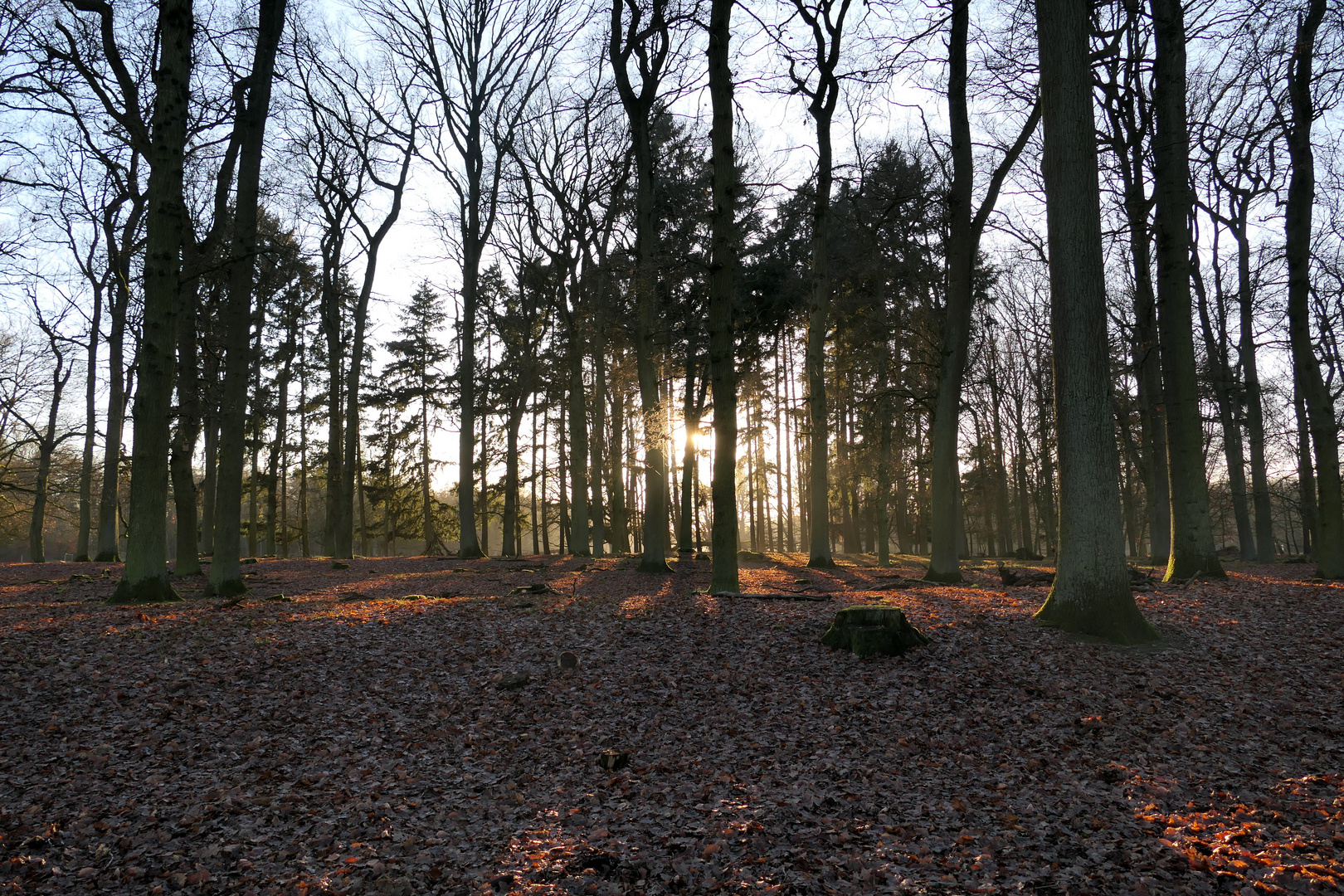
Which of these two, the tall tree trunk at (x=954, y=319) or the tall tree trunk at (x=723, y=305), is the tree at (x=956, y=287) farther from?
the tall tree trunk at (x=723, y=305)

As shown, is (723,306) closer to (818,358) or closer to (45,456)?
(818,358)

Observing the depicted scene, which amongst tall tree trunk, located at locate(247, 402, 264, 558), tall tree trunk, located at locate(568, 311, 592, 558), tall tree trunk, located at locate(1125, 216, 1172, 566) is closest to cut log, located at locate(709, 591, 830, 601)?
tall tree trunk, located at locate(1125, 216, 1172, 566)

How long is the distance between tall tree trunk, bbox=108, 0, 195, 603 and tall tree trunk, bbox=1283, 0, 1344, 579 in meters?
17.0

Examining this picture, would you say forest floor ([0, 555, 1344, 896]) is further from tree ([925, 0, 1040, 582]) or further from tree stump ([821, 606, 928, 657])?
tree ([925, 0, 1040, 582])

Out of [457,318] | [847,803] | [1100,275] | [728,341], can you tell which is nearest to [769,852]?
[847,803]

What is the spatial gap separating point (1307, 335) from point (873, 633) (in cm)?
1037

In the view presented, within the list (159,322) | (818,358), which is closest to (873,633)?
(818,358)

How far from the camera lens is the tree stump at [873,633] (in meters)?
7.22

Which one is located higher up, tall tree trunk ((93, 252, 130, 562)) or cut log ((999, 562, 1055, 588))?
tall tree trunk ((93, 252, 130, 562))

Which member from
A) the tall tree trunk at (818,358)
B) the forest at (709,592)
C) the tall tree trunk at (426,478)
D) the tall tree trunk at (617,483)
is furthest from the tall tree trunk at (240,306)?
the tall tree trunk at (426,478)

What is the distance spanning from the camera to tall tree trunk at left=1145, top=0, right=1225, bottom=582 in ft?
37.4

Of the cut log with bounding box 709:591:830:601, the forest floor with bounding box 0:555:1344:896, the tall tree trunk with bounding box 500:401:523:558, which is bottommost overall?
the forest floor with bounding box 0:555:1344:896

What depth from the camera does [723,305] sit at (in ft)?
36.3

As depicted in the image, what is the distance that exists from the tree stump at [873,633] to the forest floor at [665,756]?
0.62 ft
